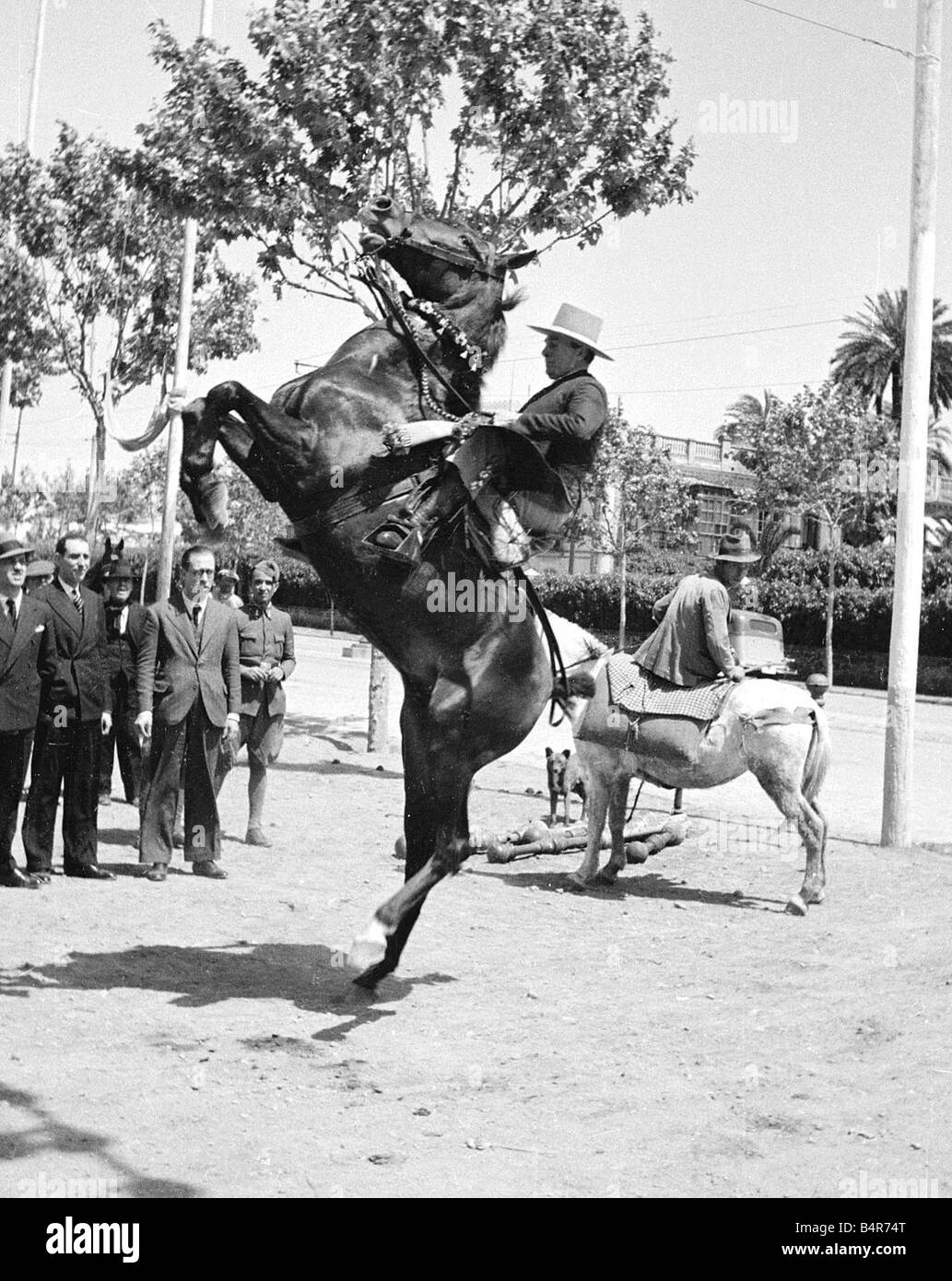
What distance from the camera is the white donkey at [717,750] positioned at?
968cm

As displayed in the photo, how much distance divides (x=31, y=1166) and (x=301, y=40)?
→ 37.7 feet

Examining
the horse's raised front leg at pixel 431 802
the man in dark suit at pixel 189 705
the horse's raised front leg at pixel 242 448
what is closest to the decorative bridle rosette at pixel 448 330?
the horse's raised front leg at pixel 242 448

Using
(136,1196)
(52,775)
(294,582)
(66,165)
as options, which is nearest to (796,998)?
(136,1196)

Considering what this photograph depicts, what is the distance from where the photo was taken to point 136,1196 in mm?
4289

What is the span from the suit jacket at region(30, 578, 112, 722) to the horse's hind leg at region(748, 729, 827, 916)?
468 cm

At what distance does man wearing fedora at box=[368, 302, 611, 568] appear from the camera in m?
6.11

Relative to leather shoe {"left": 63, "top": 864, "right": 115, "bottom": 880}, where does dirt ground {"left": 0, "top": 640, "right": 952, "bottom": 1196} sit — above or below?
below

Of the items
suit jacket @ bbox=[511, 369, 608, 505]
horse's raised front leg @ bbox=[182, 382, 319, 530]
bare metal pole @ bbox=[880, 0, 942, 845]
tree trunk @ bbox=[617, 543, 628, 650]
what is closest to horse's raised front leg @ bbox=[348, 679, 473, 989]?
suit jacket @ bbox=[511, 369, 608, 505]

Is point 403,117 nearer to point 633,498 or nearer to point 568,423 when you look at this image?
point 568,423

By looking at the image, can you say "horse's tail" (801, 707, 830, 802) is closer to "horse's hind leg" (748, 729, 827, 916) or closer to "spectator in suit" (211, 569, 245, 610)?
"horse's hind leg" (748, 729, 827, 916)

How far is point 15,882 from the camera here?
30.1 ft

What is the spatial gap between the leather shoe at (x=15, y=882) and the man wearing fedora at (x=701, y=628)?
451 cm

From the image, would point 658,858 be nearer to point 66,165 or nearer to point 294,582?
point 66,165

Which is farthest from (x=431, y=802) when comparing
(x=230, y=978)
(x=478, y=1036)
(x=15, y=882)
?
(x=15, y=882)
